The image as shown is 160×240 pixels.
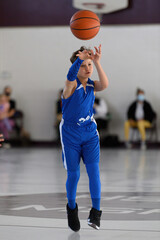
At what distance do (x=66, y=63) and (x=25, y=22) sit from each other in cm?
173

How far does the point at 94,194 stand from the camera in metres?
3.94

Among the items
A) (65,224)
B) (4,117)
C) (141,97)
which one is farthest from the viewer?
(141,97)

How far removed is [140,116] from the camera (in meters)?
14.2

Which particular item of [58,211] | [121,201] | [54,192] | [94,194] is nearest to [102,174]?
[54,192]

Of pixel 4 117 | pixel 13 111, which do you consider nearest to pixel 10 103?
pixel 13 111

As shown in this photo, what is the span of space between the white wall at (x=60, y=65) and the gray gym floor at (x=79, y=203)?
5.79 m

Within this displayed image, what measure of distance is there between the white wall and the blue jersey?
1081 centimetres

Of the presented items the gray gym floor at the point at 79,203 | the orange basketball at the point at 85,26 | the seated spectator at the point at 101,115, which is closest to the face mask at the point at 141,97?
the seated spectator at the point at 101,115

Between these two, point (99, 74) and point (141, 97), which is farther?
point (141, 97)

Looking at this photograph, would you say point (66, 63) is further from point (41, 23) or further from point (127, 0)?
point (127, 0)

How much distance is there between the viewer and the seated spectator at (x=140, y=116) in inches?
557

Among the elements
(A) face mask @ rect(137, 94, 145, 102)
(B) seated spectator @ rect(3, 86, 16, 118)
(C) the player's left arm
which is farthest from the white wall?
(C) the player's left arm

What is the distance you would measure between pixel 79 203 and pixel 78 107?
1.49 metres

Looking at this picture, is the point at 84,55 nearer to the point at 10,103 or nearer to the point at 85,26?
the point at 85,26
